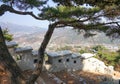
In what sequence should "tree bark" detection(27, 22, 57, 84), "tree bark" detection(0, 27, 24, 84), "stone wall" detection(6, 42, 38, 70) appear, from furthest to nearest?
"stone wall" detection(6, 42, 38, 70)
"tree bark" detection(27, 22, 57, 84)
"tree bark" detection(0, 27, 24, 84)

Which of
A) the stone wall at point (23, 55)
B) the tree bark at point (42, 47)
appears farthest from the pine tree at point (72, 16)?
the stone wall at point (23, 55)

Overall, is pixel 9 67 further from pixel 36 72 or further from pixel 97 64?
pixel 97 64

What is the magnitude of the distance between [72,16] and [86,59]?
7219 mm

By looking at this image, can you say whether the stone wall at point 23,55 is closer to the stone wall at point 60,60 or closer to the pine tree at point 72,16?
the stone wall at point 60,60

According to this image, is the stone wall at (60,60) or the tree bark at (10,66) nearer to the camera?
the tree bark at (10,66)

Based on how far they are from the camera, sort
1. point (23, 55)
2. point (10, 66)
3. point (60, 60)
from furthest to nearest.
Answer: point (60, 60) < point (23, 55) < point (10, 66)

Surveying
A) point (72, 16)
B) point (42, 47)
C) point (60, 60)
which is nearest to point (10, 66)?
point (42, 47)

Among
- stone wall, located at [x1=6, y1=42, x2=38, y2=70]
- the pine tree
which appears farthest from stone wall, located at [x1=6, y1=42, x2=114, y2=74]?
the pine tree

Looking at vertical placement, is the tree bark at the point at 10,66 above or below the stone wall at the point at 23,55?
above

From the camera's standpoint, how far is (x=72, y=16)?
9359 millimetres

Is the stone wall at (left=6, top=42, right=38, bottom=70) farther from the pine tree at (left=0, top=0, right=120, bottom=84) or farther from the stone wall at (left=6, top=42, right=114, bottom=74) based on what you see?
the pine tree at (left=0, top=0, right=120, bottom=84)

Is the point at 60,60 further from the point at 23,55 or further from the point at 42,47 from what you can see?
the point at 42,47

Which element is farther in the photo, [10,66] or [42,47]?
[42,47]

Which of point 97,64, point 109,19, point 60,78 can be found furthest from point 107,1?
point 97,64
